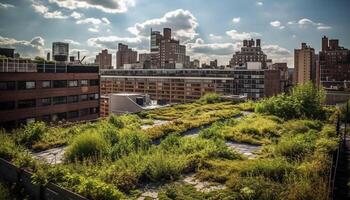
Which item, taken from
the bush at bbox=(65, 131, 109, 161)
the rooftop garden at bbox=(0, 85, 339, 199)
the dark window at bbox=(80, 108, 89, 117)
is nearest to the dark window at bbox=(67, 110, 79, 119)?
the dark window at bbox=(80, 108, 89, 117)

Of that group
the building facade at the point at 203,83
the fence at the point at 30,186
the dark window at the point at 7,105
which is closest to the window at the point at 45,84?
the dark window at the point at 7,105

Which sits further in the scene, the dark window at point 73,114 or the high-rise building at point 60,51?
the high-rise building at point 60,51

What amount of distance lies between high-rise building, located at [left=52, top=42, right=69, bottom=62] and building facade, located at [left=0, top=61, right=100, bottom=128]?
563 cm

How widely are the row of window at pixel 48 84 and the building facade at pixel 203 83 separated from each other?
51.2m

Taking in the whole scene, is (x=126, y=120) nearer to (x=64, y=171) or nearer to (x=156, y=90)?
(x=64, y=171)

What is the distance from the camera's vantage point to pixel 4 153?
14.7 m

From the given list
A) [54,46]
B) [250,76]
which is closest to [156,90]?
[250,76]

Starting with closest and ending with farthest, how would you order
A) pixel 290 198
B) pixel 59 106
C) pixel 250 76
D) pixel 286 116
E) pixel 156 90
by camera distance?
pixel 290 198 → pixel 286 116 → pixel 59 106 → pixel 250 76 → pixel 156 90

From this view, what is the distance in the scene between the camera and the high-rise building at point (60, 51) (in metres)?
60.2

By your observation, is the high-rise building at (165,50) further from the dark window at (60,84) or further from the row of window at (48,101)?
the dark window at (60,84)

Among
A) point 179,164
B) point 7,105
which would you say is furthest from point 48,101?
point 179,164

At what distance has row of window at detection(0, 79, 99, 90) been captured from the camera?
44.0m

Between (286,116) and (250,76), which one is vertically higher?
(250,76)

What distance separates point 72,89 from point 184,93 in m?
58.9
